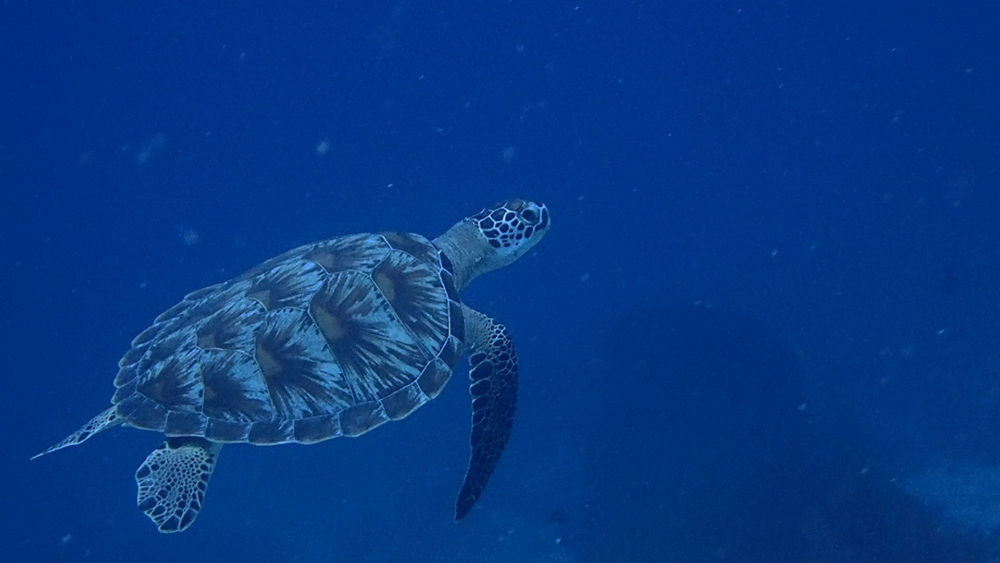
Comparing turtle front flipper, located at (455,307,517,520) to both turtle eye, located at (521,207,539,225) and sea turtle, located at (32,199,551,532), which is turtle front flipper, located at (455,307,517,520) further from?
turtle eye, located at (521,207,539,225)

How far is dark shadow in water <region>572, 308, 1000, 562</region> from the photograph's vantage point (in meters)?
9.09

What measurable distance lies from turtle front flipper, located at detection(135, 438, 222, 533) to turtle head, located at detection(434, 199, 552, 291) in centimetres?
298

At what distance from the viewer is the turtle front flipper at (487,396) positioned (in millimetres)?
5328

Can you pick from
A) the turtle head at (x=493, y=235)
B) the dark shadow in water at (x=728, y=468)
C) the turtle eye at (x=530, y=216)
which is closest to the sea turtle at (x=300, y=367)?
the turtle head at (x=493, y=235)

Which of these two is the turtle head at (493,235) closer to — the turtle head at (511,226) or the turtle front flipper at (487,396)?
the turtle head at (511,226)

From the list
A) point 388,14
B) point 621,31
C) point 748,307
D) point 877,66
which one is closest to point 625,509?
point 748,307

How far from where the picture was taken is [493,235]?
7.19m

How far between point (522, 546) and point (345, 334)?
6.33m

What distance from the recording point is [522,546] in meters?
10.1

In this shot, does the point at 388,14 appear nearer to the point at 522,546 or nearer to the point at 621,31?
the point at 621,31

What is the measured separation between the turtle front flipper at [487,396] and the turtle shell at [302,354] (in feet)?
1.90

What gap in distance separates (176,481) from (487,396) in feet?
8.51

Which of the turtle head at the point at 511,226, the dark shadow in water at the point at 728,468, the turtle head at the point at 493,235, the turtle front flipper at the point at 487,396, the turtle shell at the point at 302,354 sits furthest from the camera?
the dark shadow in water at the point at 728,468

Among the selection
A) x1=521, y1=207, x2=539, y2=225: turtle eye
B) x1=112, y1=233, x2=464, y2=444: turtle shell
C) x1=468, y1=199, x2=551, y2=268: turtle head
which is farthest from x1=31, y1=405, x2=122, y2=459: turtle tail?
x1=521, y1=207, x2=539, y2=225: turtle eye
